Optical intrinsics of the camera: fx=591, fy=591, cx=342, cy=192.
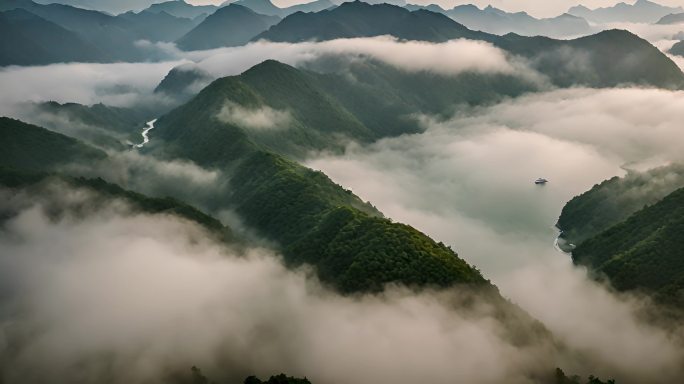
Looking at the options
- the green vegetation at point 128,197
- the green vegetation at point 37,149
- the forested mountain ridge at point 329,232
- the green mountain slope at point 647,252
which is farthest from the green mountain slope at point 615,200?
the green vegetation at point 37,149

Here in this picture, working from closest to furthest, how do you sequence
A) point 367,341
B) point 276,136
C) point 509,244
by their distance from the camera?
point 367,341 < point 509,244 < point 276,136

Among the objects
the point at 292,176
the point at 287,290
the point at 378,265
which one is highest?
the point at 292,176

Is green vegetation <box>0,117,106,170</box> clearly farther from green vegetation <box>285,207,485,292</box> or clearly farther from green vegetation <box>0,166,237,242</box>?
green vegetation <box>285,207,485,292</box>

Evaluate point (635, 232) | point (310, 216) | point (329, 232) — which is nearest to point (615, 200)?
point (635, 232)

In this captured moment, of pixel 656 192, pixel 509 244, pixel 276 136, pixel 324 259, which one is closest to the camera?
pixel 324 259

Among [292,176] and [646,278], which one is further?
[292,176]

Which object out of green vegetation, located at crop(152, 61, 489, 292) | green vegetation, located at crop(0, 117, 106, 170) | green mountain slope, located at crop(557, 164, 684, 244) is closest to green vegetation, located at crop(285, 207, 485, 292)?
green vegetation, located at crop(152, 61, 489, 292)

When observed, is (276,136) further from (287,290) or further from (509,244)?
(287,290)

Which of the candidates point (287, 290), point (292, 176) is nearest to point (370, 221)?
point (287, 290)
